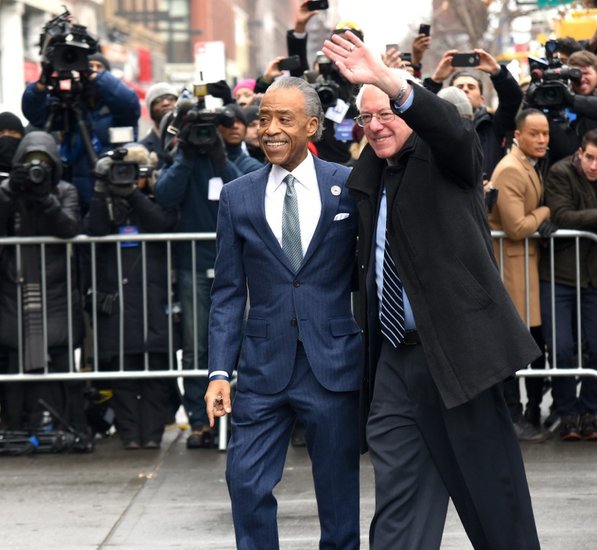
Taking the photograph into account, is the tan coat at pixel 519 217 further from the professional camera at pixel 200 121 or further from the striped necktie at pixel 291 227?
the striped necktie at pixel 291 227

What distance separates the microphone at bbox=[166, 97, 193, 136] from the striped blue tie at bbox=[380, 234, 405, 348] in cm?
402

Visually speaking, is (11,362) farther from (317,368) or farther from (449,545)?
(317,368)

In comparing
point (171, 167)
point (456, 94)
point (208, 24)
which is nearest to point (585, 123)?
point (456, 94)

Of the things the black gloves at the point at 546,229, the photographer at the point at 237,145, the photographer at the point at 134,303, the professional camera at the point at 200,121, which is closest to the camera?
the professional camera at the point at 200,121

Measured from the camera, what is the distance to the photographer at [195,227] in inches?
341

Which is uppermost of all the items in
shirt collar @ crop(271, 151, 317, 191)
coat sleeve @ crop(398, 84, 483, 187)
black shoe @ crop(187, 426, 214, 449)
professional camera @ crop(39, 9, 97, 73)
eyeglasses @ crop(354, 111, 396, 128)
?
professional camera @ crop(39, 9, 97, 73)

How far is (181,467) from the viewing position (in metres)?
8.37

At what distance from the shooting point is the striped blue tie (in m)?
4.81

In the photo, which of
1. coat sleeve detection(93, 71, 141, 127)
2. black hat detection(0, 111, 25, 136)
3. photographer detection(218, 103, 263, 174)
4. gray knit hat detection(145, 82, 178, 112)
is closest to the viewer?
black hat detection(0, 111, 25, 136)

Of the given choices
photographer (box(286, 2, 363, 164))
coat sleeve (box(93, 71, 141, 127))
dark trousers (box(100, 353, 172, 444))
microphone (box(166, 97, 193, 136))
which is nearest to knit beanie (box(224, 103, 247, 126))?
microphone (box(166, 97, 193, 136))

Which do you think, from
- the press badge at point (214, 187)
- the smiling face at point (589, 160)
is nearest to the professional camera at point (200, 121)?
the press badge at point (214, 187)

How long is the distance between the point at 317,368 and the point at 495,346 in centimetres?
74

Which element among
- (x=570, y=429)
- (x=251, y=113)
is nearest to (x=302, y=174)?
(x=570, y=429)

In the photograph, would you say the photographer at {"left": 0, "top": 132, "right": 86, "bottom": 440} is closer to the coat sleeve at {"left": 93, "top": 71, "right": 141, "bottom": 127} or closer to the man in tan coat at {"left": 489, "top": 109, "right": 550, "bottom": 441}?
the coat sleeve at {"left": 93, "top": 71, "right": 141, "bottom": 127}
